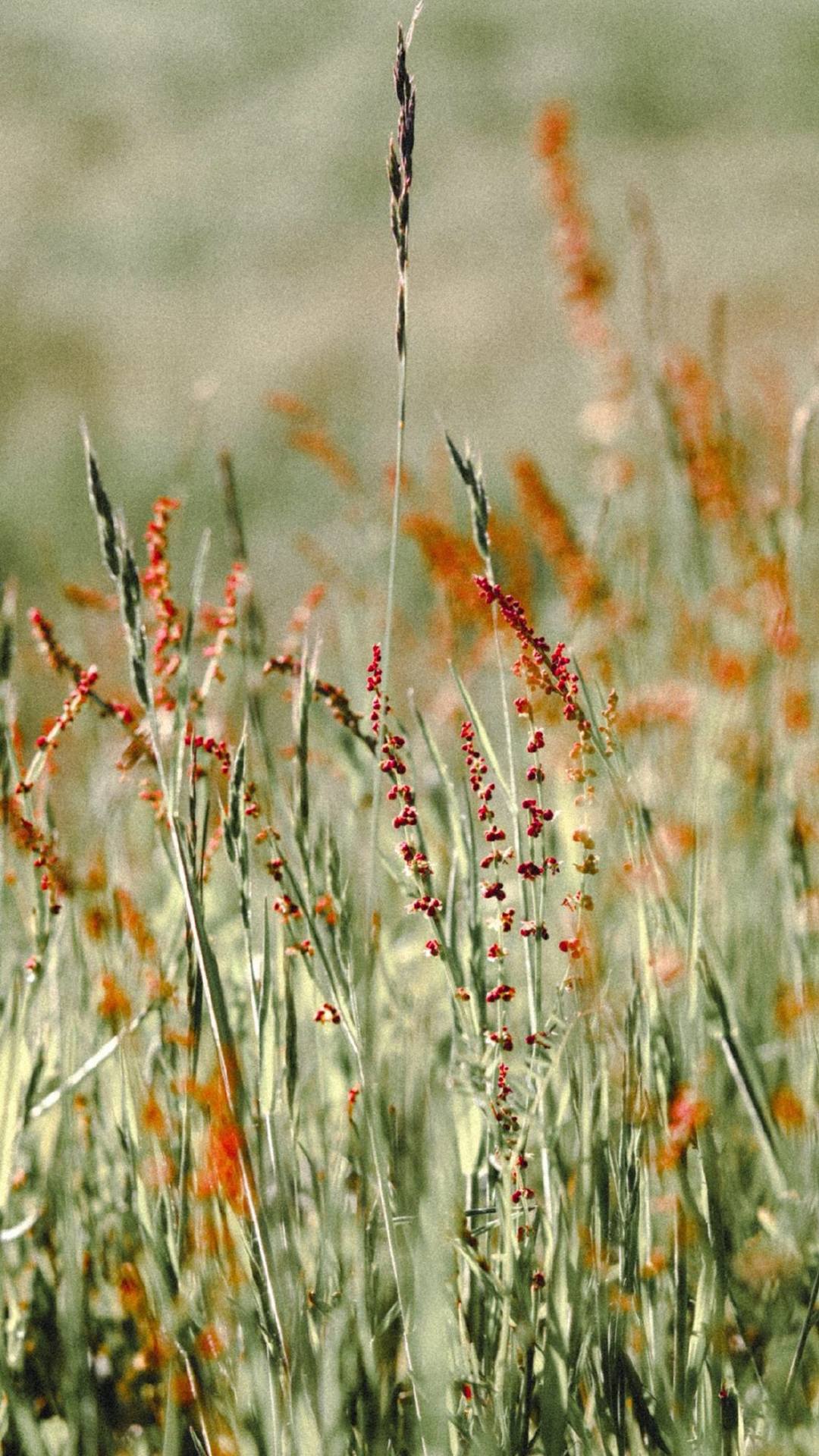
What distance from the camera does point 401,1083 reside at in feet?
2.69

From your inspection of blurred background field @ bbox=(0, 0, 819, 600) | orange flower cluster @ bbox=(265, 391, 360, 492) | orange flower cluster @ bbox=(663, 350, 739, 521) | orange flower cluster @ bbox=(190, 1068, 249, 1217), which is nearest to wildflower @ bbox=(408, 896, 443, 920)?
orange flower cluster @ bbox=(190, 1068, 249, 1217)

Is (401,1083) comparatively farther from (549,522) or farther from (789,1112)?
(549,522)

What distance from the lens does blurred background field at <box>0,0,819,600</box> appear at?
5.32 meters

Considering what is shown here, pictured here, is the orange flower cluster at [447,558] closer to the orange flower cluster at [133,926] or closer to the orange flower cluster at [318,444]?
the orange flower cluster at [318,444]

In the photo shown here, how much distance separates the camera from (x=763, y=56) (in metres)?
6.80

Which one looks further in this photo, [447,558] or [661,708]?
[447,558]

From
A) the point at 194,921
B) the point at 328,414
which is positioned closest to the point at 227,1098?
the point at 194,921

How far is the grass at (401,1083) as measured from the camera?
0.61 metres

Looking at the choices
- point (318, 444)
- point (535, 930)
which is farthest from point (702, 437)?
point (535, 930)

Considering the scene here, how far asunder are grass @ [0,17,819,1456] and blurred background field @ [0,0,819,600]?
3.84 m

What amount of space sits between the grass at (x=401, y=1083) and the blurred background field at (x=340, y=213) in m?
3.84

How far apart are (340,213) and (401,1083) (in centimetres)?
637

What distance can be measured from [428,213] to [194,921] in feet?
20.9

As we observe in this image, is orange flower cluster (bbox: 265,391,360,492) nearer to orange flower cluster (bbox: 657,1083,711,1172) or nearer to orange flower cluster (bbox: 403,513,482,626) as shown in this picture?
orange flower cluster (bbox: 403,513,482,626)
